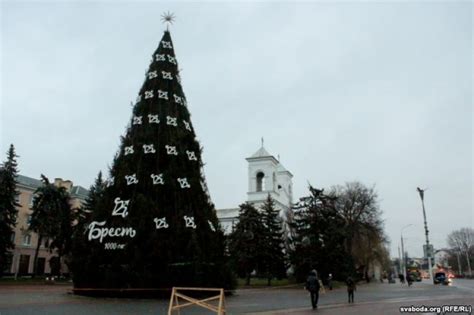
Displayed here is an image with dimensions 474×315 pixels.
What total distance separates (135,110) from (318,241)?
25591 mm

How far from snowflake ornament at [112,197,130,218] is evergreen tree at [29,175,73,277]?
26.1m

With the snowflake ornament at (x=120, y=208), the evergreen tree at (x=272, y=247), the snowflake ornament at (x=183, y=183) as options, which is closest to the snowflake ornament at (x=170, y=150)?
the snowflake ornament at (x=183, y=183)

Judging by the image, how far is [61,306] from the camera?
16.5 m

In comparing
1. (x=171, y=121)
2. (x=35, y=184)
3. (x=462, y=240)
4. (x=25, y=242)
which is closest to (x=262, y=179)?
(x=35, y=184)

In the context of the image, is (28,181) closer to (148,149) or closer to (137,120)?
(137,120)

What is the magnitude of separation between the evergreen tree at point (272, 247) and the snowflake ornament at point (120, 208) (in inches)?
929

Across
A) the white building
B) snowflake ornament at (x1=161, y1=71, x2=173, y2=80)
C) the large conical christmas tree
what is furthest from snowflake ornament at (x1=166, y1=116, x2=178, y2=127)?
the white building

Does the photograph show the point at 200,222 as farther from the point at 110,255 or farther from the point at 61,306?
the point at 61,306

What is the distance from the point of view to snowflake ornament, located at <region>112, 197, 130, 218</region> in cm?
2195

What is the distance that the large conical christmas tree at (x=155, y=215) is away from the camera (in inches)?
838

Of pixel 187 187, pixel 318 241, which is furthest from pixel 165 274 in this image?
pixel 318 241

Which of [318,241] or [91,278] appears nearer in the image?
[91,278]

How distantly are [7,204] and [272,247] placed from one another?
2666cm

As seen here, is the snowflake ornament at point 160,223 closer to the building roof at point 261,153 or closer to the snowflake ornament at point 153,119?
the snowflake ornament at point 153,119
